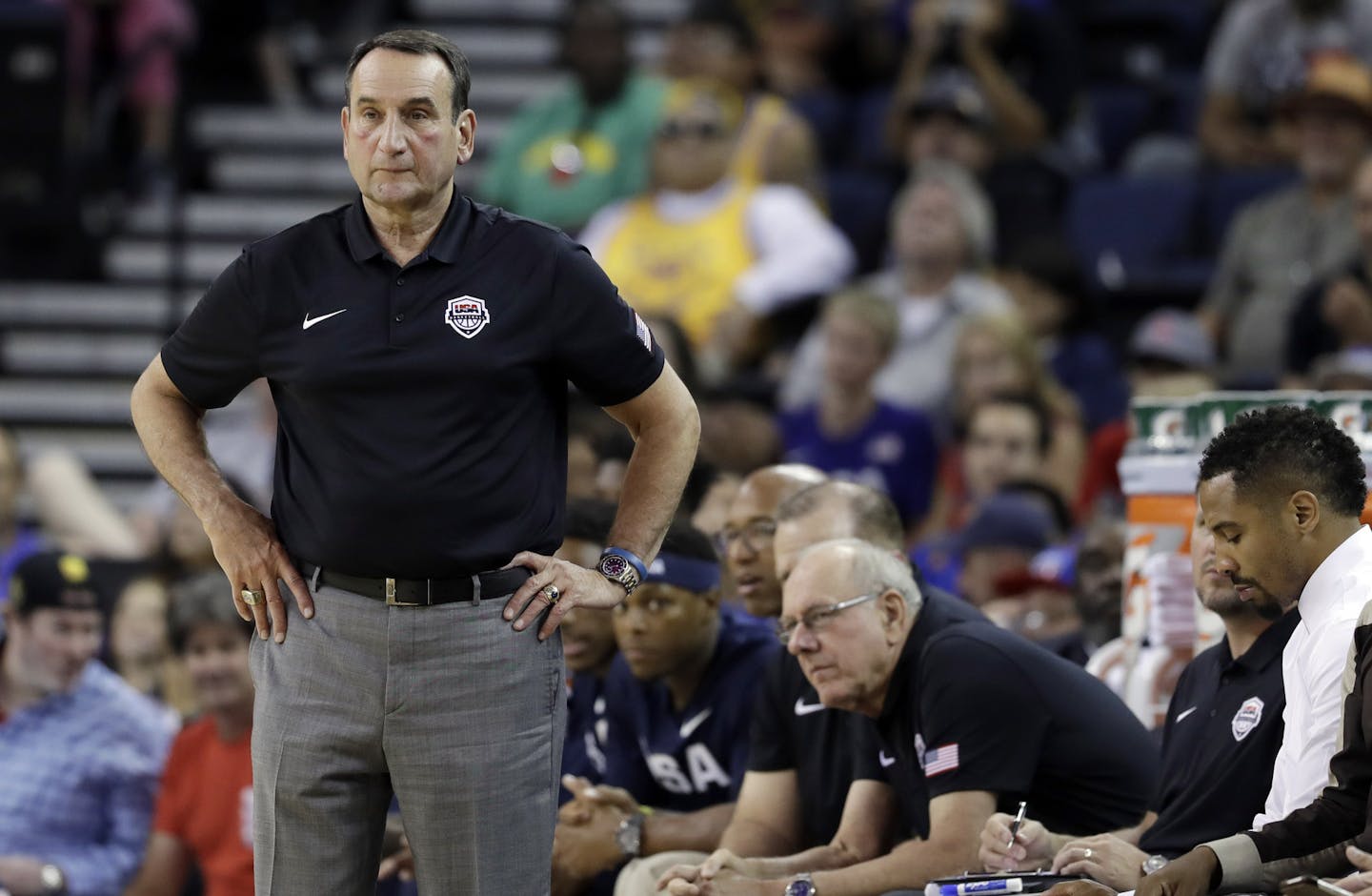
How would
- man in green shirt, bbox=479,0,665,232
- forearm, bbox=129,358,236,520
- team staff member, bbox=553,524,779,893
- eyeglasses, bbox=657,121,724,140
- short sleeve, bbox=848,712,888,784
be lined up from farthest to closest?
man in green shirt, bbox=479,0,665,232, eyeglasses, bbox=657,121,724,140, team staff member, bbox=553,524,779,893, short sleeve, bbox=848,712,888,784, forearm, bbox=129,358,236,520

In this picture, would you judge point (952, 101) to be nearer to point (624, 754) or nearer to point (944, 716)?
point (624, 754)

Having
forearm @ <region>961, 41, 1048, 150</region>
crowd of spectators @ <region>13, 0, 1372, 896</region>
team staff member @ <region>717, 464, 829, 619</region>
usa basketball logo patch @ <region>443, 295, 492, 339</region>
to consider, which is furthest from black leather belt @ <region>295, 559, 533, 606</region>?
forearm @ <region>961, 41, 1048, 150</region>

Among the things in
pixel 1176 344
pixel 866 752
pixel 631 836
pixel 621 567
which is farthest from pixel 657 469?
pixel 1176 344

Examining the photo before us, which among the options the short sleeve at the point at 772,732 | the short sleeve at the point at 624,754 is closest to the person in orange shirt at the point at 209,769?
the short sleeve at the point at 624,754

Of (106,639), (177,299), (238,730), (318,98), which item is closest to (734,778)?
(238,730)

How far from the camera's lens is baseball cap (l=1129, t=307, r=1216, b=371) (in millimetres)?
8328

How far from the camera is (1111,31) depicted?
1130 centimetres

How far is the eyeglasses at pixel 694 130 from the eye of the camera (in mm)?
9875

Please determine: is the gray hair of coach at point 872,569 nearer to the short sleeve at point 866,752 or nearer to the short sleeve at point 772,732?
the short sleeve at point 866,752

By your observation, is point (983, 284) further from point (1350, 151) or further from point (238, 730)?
point (238, 730)

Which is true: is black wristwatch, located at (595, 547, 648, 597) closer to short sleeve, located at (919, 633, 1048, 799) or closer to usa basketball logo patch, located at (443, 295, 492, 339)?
usa basketball logo patch, located at (443, 295, 492, 339)

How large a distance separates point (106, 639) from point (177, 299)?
8.82 feet

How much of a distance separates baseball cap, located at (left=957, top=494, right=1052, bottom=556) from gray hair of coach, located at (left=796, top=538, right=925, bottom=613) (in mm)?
2245

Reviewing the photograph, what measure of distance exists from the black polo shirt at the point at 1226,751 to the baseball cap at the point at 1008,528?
268cm
